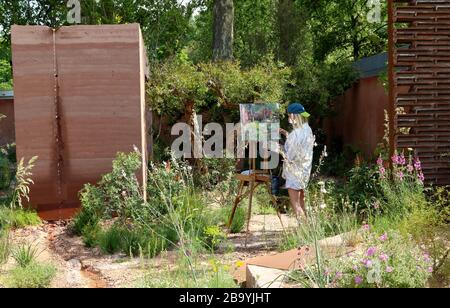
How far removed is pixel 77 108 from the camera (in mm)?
9023

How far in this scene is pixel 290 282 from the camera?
4.62 meters

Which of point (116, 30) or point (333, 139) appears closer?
point (116, 30)

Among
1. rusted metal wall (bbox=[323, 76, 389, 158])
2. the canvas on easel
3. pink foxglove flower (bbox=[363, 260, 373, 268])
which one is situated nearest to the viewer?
pink foxglove flower (bbox=[363, 260, 373, 268])

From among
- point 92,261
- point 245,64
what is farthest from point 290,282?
point 245,64

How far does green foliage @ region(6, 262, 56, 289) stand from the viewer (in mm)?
5062

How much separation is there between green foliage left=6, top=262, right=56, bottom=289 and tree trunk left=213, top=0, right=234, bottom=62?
12.2 m

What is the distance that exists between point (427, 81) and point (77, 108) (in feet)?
16.2

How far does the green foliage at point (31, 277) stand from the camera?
506 cm

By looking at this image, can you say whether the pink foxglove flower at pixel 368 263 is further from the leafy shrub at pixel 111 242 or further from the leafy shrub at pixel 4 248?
the leafy shrub at pixel 4 248

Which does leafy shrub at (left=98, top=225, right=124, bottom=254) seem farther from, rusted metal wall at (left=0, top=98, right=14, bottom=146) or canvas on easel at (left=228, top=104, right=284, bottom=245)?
rusted metal wall at (left=0, top=98, right=14, bottom=146)

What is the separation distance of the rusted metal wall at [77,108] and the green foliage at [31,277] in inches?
145

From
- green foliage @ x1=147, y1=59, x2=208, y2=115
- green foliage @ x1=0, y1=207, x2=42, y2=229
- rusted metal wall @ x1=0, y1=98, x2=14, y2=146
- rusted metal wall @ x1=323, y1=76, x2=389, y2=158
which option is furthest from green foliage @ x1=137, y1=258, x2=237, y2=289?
rusted metal wall @ x1=0, y1=98, x2=14, y2=146
